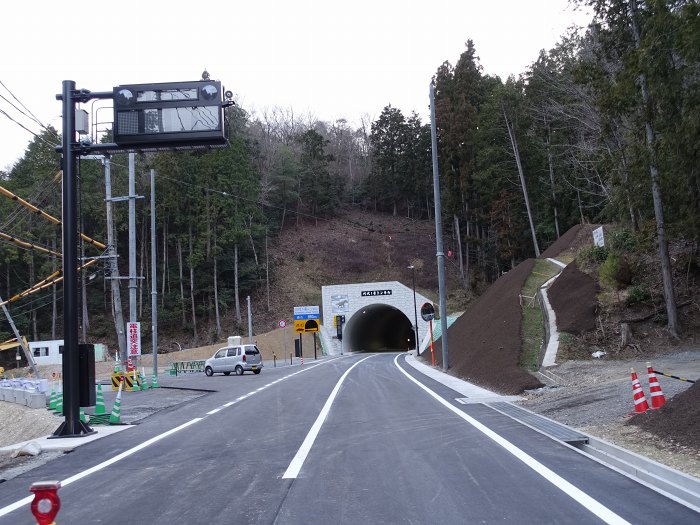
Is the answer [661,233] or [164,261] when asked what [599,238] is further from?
[164,261]

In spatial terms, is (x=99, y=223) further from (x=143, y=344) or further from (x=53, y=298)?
(x=143, y=344)

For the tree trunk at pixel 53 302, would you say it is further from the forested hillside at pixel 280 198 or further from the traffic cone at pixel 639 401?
the traffic cone at pixel 639 401

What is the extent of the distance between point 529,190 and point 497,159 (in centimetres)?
401

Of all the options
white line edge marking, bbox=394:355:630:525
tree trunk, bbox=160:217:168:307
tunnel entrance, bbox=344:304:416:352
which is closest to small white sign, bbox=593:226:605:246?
white line edge marking, bbox=394:355:630:525

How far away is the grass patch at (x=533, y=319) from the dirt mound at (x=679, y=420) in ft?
33.2

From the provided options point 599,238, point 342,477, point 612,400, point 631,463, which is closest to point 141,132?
point 342,477

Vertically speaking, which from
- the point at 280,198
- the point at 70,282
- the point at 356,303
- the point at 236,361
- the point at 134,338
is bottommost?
the point at 236,361

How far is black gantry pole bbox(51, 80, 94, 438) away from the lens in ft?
42.9

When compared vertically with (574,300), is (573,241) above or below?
above

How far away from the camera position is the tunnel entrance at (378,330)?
69062 millimetres

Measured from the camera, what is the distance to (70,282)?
13.3m

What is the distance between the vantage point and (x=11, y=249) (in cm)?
6294

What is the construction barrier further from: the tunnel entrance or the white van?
the tunnel entrance

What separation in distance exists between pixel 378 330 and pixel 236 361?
4946 cm
